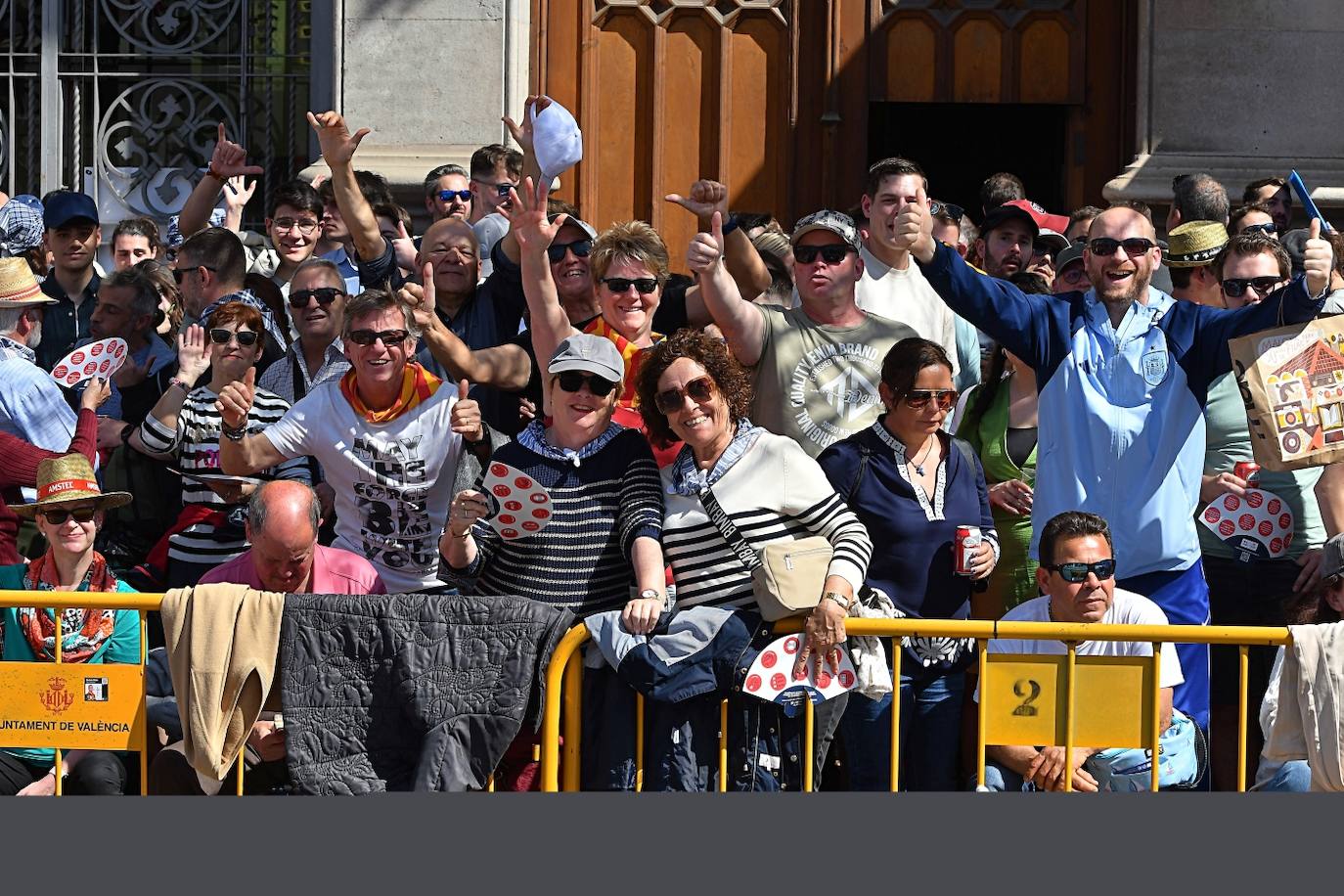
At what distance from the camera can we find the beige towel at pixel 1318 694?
5969 millimetres

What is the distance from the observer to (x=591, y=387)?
6602 millimetres

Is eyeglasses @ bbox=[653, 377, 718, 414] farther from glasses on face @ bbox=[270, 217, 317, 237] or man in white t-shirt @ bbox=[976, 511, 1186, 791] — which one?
glasses on face @ bbox=[270, 217, 317, 237]

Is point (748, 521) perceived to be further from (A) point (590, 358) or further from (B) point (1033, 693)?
(B) point (1033, 693)

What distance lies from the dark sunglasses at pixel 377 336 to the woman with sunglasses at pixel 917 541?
149cm

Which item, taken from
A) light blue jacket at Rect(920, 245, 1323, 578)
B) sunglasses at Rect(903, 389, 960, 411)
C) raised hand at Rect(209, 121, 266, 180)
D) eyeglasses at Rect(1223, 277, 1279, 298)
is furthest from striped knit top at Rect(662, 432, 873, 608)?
raised hand at Rect(209, 121, 266, 180)

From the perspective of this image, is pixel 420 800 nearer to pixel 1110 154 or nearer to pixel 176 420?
pixel 176 420

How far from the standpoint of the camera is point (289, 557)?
6.57m

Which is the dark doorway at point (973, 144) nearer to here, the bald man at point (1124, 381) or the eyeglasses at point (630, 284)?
the eyeglasses at point (630, 284)

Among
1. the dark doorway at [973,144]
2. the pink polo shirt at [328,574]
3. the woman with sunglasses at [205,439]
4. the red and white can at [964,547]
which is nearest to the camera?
the red and white can at [964,547]

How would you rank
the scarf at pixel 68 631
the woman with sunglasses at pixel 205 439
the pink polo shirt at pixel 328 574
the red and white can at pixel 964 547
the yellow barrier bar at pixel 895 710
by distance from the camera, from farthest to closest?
the woman with sunglasses at pixel 205 439 → the pink polo shirt at pixel 328 574 → the red and white can at pixel 964 547 → the scarf at pixel 68 631 → the yellow barrier bar at pixel 895 710

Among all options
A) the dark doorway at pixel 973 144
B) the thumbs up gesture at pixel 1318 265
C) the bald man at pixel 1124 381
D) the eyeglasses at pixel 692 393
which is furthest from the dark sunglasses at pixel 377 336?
the dark doorway at pixel 973 144

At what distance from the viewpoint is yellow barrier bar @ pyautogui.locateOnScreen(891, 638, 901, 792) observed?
605 centimetres

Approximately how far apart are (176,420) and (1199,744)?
379cm

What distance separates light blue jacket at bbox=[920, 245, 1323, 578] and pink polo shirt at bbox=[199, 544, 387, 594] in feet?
6.81
